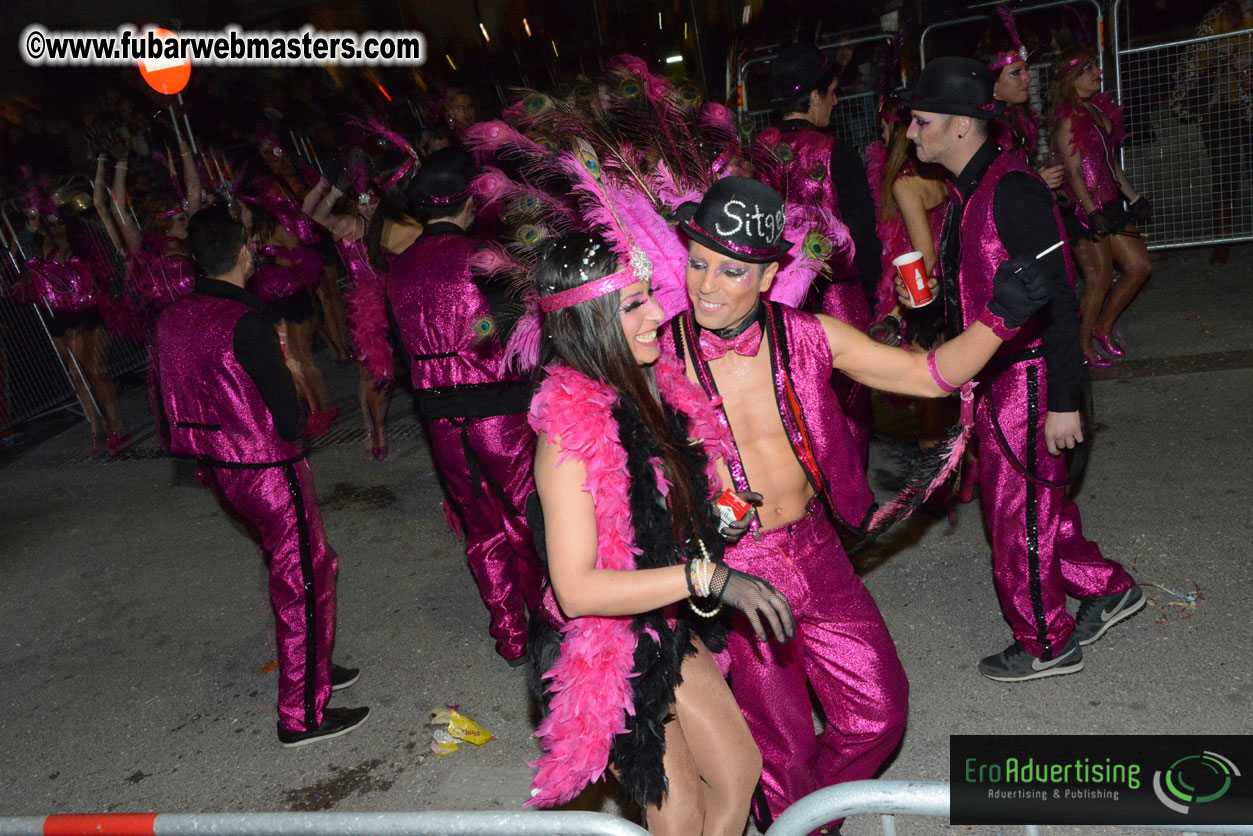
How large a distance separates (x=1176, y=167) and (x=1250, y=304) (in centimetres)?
331

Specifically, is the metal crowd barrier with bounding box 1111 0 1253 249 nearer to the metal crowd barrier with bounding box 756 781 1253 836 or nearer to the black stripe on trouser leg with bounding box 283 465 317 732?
the black stripe on trouser leg with bounding box 283 465 317 732

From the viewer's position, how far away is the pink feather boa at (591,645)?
222 cm

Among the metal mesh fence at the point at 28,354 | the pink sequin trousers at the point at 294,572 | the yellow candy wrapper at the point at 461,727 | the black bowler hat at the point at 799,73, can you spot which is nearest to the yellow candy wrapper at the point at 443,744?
the yellow candy wrapper at the point at 461,727

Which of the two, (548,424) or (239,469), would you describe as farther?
(239,469)

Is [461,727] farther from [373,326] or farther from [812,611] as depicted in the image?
[373,326]

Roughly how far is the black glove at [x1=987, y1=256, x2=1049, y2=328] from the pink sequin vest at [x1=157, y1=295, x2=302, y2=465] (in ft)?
8.32

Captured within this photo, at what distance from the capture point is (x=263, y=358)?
3436 millimetres

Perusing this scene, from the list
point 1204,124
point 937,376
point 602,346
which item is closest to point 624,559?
point 602,346

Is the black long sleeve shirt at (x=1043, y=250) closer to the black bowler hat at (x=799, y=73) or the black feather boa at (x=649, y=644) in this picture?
the black feather boa at (x=649, y=644)

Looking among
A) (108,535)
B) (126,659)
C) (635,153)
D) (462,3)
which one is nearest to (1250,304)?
(635,153)

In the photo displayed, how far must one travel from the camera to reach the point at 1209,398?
549 cm

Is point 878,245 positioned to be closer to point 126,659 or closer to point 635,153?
point 635,153

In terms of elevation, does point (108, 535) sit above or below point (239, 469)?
below

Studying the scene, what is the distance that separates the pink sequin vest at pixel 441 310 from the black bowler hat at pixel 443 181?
0.51ft
